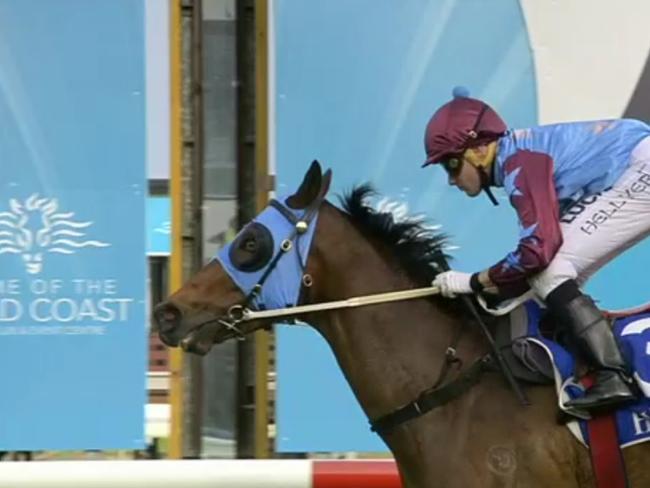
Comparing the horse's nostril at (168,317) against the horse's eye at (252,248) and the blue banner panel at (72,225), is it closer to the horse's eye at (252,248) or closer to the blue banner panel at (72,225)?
the horse's eye at (252,248)

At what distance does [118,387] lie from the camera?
480 centimetres

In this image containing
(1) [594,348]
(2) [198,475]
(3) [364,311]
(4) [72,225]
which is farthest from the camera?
(4) [72,225]

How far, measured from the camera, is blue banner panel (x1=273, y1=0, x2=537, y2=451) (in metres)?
4.86

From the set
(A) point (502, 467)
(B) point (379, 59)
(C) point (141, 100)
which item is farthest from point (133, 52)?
(A) point (502, 467)

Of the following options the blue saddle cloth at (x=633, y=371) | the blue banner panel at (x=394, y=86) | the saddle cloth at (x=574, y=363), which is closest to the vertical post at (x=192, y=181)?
the blue banner panel at (x=394, y=86)

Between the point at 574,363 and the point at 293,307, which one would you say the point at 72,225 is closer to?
the point at 293,307

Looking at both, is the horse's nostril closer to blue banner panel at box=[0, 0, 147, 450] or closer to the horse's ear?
the horse's ear

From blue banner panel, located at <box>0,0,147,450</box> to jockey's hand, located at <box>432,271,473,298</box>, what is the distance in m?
1.87

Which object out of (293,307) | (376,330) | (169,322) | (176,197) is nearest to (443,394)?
(376,330)

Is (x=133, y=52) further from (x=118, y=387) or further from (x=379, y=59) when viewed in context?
(x=118, y=387)

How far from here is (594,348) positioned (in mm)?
3076

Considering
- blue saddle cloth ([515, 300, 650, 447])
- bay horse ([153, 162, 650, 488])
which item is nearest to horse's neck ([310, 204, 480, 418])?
bay horse ([153, 162, 650, 488])

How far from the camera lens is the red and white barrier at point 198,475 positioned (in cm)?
449

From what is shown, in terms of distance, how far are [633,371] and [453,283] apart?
0.56 m
